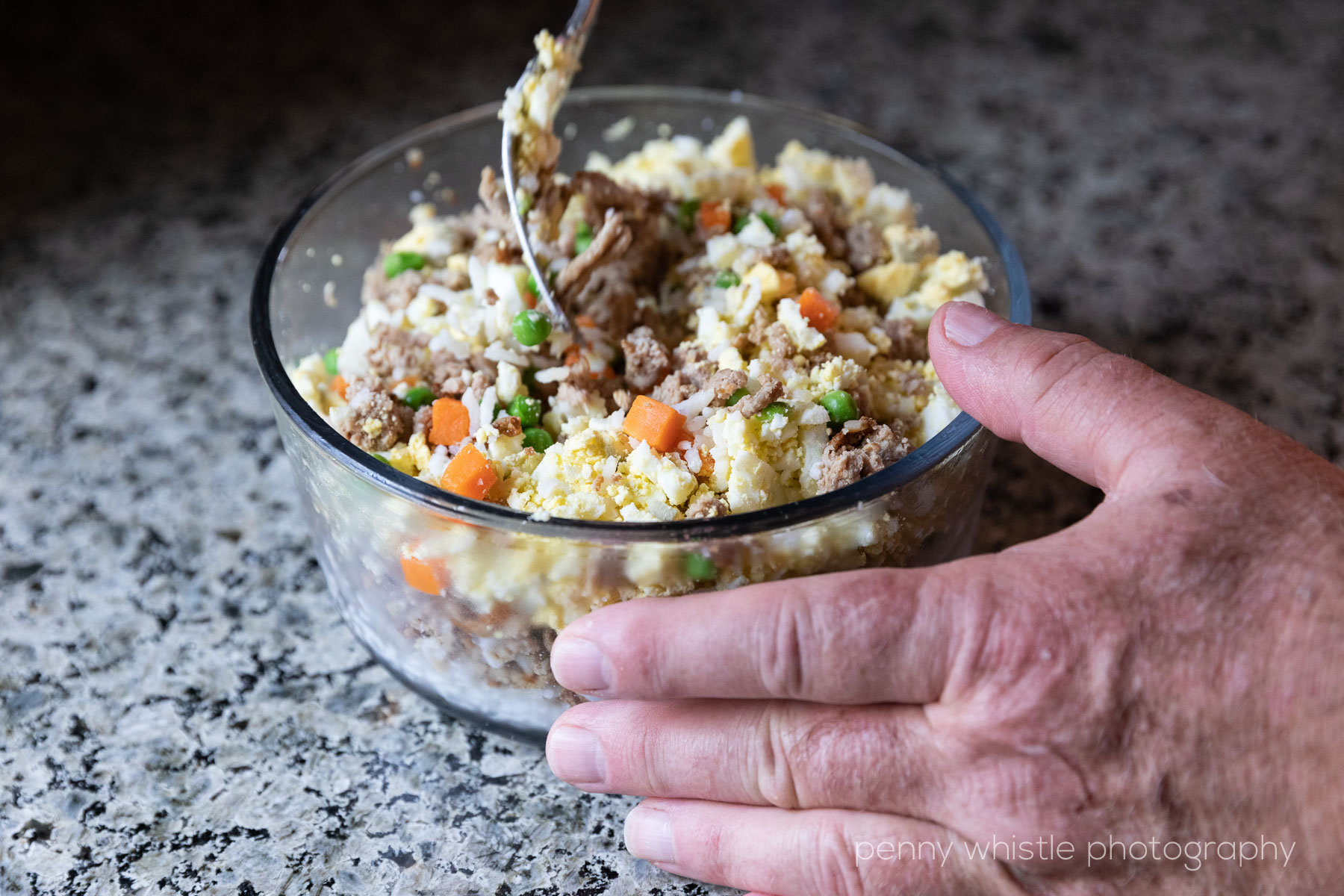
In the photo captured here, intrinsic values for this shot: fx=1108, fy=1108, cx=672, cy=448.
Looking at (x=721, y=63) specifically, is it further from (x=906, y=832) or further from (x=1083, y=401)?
(x=906, y=832)

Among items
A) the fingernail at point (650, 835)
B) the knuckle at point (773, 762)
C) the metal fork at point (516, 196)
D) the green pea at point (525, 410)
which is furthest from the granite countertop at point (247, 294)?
the metal fork at point (516, 196)

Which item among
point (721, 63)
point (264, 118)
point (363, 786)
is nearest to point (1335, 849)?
point (363, 786)

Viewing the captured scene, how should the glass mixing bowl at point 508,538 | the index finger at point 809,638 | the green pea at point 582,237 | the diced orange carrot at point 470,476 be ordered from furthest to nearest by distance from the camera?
the green pea at point 582,237
the diced orange carrot at point 470,476
the glass mixing bowl at point 508,538
the index finger at point 809,638

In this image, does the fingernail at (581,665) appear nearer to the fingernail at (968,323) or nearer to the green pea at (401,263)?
the fingernail at (968,323)

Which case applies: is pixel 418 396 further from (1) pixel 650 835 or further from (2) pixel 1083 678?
(2) pixel 1083 678

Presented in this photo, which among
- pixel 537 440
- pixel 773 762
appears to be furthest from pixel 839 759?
pixel 537 440

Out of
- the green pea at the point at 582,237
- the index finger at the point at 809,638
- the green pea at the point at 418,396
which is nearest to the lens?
the index finger at the point at 809,638

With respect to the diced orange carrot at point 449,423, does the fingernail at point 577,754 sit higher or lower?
lower
